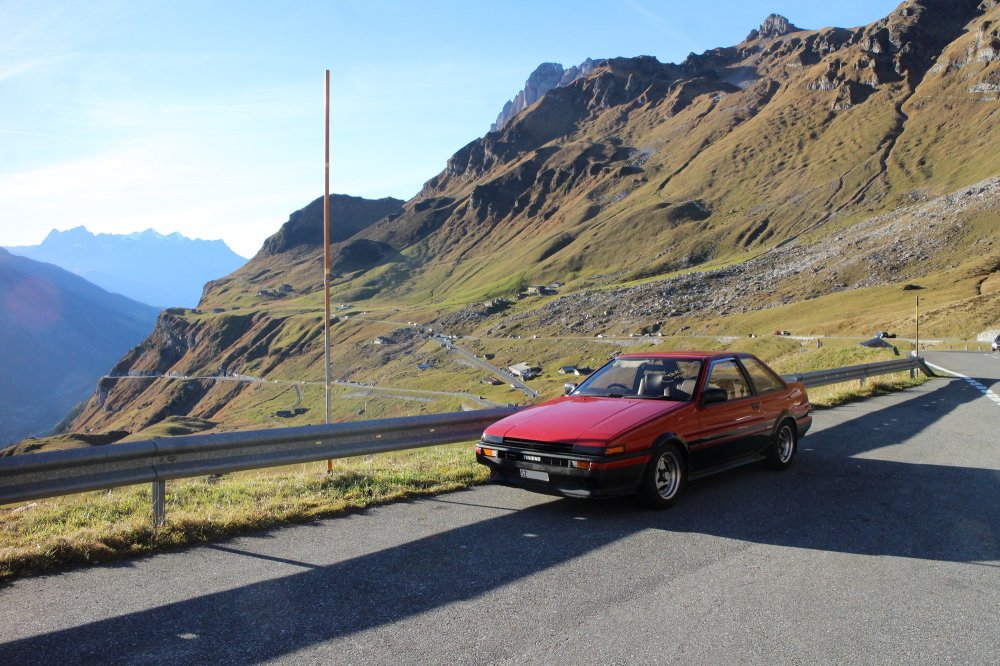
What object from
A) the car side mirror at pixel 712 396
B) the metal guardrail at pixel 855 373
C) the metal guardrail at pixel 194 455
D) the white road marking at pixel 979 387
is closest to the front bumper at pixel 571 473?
the car side mirror at pixel 712 396

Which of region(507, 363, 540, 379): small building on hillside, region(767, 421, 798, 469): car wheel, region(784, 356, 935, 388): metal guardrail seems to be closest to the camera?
region(767, 421, 798, 469): car wheel

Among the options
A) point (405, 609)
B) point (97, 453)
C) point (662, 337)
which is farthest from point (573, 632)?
point (662, 337)

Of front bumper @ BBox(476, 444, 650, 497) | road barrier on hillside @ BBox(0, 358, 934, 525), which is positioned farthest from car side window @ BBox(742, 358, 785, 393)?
road barrier on hillside @ BBox(0, 358, 934, 525)

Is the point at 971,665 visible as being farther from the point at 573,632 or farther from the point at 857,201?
the point at 857,201

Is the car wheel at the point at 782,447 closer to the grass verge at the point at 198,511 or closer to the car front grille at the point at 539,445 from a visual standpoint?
the car front grille at the point at 539,445

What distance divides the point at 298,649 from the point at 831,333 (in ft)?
251

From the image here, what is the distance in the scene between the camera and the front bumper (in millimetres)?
6582

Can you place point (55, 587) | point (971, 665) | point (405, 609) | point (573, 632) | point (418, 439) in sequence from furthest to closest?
point (418, 439) → point (55, 587) → point (405, 609) → point (573, 632) → point (971, 665)

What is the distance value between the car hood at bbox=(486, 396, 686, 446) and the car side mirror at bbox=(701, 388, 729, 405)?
309 millimetres

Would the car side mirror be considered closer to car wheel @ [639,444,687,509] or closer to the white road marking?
car wheel @ [639,444,687,509]

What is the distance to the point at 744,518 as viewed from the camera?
6.84 meters

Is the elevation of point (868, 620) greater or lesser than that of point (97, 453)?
lesser

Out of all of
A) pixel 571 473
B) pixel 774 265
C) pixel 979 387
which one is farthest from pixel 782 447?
pixel 774 265

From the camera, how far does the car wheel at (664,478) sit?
274 inches
